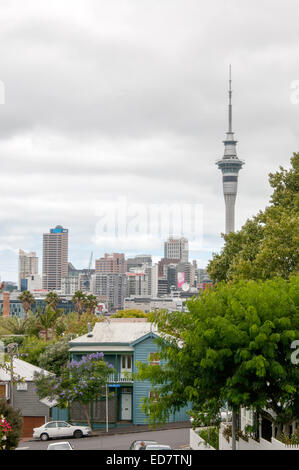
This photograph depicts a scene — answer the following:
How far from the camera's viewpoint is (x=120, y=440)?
42812 millimetres

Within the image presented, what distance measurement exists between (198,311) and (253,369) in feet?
11.1

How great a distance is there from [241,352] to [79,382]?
26949 millimetres

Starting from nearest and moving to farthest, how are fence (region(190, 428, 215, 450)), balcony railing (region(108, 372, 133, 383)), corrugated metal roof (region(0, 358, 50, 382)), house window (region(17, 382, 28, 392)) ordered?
fence (region(190, 428, 215, 450)), corrugated metal roof (region(0, 358, 50, 382)), balcony railing (region(108, 372, 133, 383)), house window (region(17, 382, 28, 392))

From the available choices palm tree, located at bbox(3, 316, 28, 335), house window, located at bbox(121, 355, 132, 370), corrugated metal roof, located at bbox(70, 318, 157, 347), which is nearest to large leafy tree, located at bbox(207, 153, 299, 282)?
corrugated metal roof, located at bbox(70, 318, 157, 347)

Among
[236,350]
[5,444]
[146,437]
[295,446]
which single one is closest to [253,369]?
[236,350]

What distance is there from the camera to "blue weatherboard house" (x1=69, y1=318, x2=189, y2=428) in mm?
50531

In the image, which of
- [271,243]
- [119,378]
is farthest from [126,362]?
[271,243]

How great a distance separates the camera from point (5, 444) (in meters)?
25.1

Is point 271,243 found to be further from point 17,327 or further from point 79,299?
point 79,299

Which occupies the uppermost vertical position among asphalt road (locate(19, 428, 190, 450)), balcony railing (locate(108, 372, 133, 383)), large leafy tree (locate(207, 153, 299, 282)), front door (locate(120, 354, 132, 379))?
large leafy tree (locate(207, 153, 299, 282))

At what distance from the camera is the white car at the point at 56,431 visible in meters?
45.0

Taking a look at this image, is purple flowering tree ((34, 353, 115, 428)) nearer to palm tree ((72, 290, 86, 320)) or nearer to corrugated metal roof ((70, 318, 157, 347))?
corrugated metal roof ((70, 318, 157, 347))

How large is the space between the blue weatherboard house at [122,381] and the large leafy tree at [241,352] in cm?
2454

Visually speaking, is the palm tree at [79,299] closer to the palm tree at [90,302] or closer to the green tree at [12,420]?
the palm tree at [90,302]
